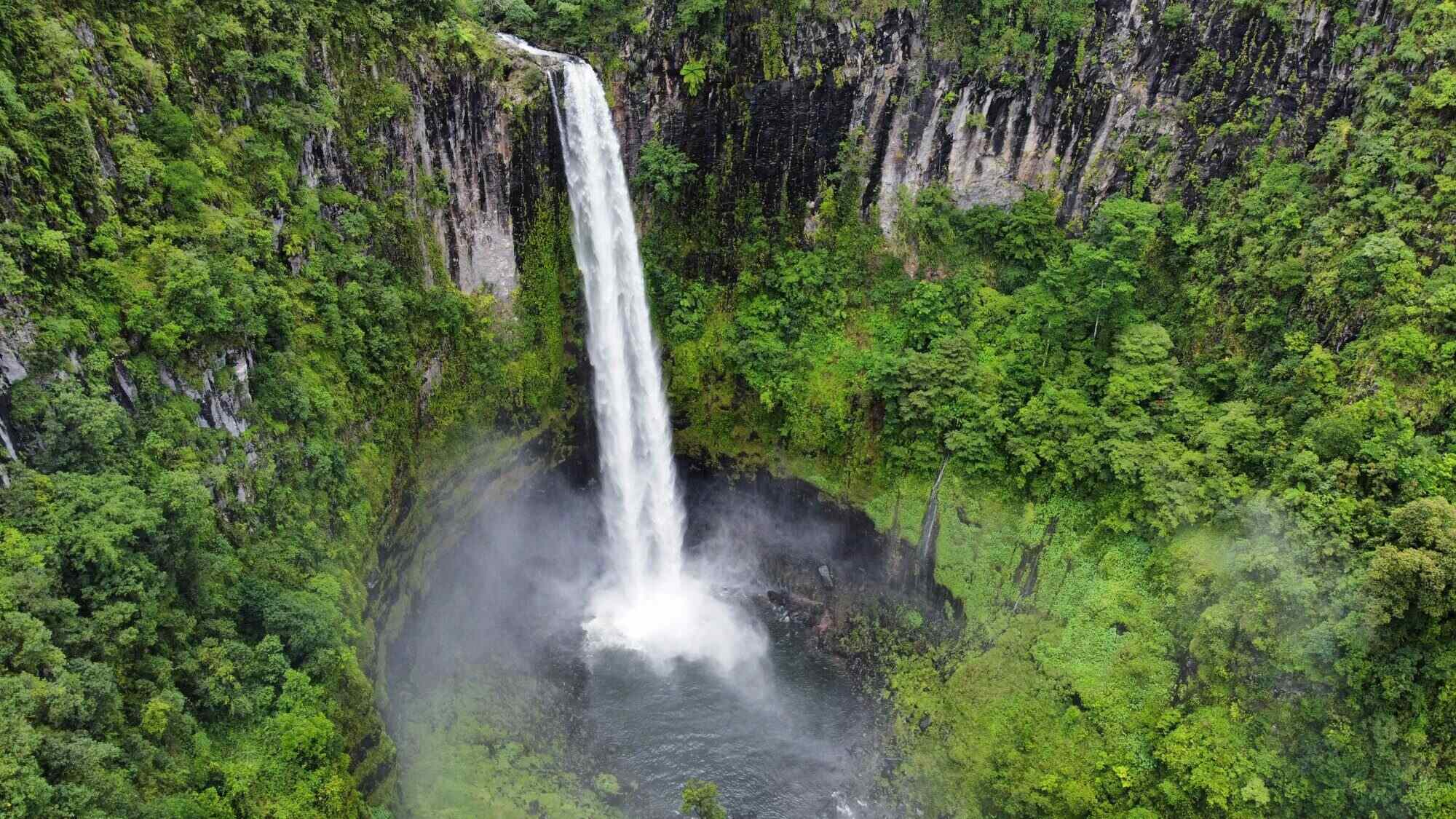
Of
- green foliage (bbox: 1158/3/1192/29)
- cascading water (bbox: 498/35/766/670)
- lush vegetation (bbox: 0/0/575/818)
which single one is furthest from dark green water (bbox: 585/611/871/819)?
green foliage (bbox: 1158/3/1192/29)

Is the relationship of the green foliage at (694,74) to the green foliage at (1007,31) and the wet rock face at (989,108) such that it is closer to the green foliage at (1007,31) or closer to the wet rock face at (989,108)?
the wet rock face at (989,108)

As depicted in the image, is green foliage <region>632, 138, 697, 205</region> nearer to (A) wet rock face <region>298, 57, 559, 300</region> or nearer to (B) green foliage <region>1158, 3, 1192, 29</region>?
(A) wet rock face <region>298, 57, 559, 300</region>

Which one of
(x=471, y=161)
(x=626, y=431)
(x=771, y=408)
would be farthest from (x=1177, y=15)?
(x=471, y=161)

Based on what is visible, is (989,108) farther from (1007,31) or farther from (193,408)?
(193,408)

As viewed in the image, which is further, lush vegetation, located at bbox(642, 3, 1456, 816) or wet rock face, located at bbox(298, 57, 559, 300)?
wet rock face, located at bbox(298, 57, 559, 300)

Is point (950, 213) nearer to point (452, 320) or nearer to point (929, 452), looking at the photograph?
point (929, 452)
